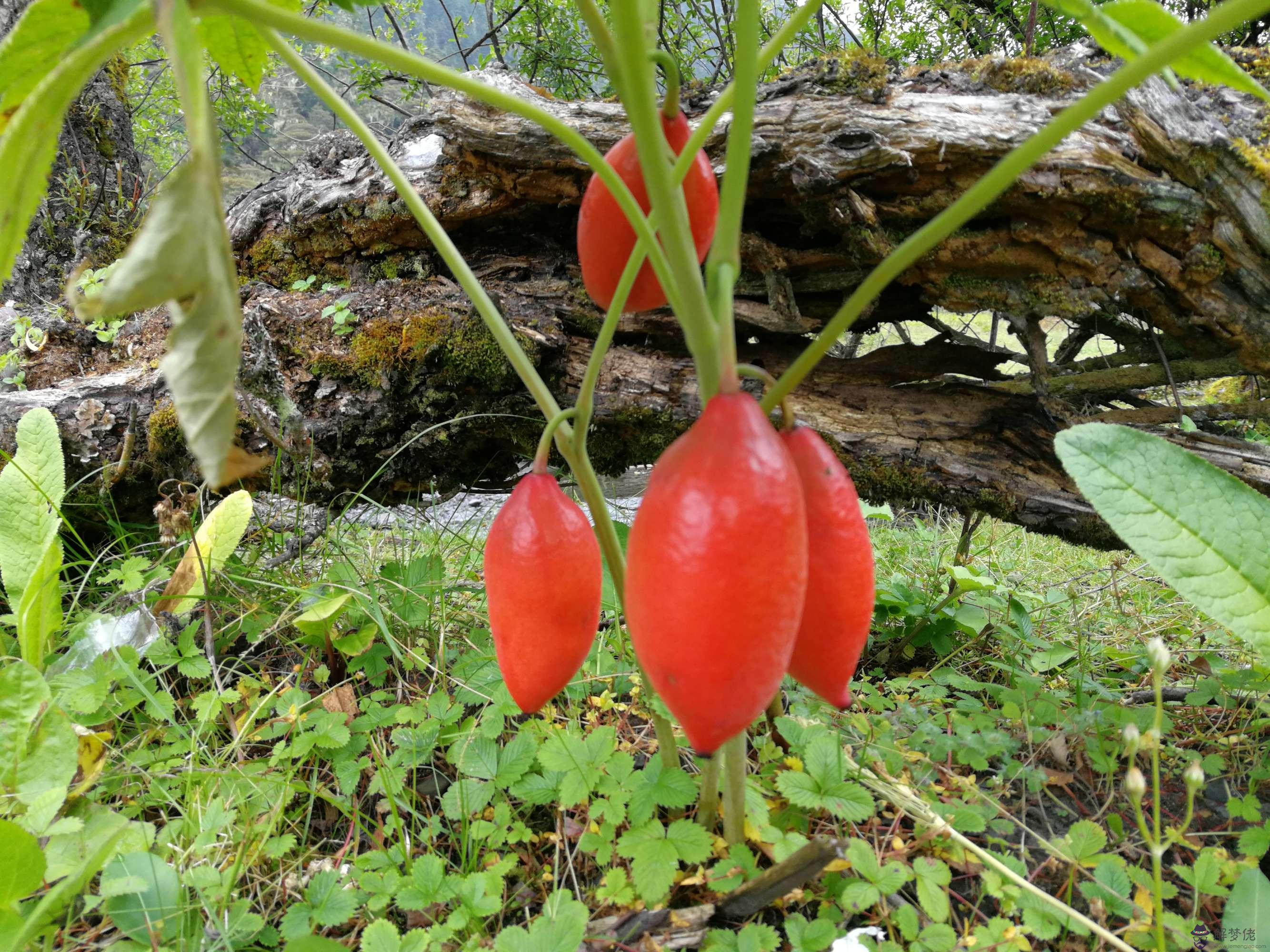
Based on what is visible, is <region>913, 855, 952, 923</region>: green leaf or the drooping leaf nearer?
<region>913, 855, 952, 923</region>: green leaf

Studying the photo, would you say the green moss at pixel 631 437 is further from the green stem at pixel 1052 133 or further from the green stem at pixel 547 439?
the green stem at pixel 1052 133

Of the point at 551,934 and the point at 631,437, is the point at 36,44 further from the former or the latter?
the point at 631,437

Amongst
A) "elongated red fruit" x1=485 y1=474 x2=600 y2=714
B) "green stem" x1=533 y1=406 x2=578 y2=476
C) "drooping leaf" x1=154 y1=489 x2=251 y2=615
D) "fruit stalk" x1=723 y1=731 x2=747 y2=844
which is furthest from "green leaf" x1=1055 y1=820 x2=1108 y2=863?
"drooping leaf" x1=154 y1=489 x2=251 y2=615

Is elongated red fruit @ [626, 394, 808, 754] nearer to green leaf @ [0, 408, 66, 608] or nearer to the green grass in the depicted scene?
the green grass

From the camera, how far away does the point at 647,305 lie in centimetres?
75

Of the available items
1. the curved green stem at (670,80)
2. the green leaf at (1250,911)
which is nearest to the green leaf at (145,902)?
the curved green stem at (670,80)

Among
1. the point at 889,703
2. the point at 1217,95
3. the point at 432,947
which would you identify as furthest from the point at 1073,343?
the point at 432,947

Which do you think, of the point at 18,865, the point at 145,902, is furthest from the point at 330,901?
the point at 18,865

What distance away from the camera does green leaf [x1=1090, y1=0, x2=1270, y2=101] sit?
597mm

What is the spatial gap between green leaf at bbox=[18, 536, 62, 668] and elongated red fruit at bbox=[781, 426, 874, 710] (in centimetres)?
122

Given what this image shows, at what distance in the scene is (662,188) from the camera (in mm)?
517

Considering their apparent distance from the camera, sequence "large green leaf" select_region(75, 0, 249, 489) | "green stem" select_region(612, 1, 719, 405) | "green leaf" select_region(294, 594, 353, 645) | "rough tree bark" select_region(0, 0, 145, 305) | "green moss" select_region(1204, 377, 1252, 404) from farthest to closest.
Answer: "rough tree bark" select_region(0, 0, 145, 305) → "green moss" select_region(1204, 377, 1252, 404) → "green leaf" select_region(294, 594, 353, 645) → "green stem" select_region(612, 1, 719, 405) → "large green leaf" select_region(75, 0, 249, 489)

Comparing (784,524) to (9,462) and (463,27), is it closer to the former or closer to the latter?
(9,462)

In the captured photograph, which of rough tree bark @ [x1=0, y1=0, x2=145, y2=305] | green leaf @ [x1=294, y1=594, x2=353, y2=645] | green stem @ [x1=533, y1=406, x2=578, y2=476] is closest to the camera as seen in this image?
green stem @ [x1=533, y1=406, x2=578, y2=476]
